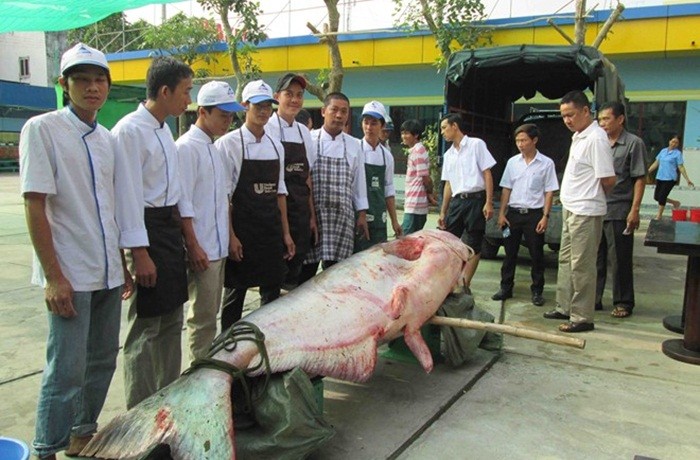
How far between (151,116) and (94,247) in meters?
0.76

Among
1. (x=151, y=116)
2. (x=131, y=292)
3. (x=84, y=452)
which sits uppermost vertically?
(x=151, y=116)

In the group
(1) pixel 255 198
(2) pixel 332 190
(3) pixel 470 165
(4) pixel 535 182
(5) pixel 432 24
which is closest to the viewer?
(1) pixel 255 198

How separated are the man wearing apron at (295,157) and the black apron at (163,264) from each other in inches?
49.3

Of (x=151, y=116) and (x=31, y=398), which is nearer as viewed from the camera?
(x=151, y=116)

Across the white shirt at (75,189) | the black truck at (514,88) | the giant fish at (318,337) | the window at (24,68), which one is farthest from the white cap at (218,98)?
the window at (24,68)

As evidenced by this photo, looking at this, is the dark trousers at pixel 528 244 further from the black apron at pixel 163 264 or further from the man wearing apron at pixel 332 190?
the black apron at pixel 163 264

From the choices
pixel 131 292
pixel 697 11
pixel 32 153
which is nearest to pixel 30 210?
pixel 32 153

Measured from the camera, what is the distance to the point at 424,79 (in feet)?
46.1

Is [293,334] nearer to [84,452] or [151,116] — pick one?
[84,452]

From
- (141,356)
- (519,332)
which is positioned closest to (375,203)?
(519,332)

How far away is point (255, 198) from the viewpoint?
372 centimetres

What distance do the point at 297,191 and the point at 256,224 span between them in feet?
1.78

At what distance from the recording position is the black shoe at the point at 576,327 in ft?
15.6

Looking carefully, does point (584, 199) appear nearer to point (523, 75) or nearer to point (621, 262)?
point (621, 262)
